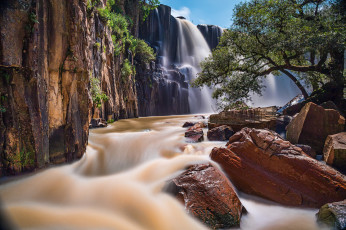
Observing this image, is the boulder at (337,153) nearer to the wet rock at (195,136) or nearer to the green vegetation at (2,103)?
the wet rock at (195,136)

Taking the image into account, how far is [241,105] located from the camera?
792 centimetres

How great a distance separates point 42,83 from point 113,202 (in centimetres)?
285

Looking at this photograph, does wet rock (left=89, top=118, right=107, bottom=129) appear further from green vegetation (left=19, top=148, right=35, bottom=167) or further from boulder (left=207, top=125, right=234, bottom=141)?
boulder (left=207, top=125, right=234, bottom=141)

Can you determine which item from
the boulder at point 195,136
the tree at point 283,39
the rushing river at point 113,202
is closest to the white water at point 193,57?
the tree at point 283,39

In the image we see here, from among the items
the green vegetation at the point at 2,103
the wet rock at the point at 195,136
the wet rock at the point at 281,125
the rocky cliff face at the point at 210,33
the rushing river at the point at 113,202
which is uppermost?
the rocky cliff face at the point at 210,33

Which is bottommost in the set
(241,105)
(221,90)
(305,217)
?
(305,217)

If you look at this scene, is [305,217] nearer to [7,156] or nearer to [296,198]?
[296,198]

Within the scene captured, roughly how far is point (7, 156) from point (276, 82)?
33732mm

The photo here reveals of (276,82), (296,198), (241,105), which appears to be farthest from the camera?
(276,82)

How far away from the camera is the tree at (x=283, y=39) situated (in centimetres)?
625

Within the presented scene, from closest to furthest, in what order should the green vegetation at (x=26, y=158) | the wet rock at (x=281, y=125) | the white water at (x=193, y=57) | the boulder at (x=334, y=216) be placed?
the boulder at (x=334, y=216) < the green vegetation at (x=26, y=158) < the wet rock at (x=281, y=125) < the white water at (x=193, y=57)

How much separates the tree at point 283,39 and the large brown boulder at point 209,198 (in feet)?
18.8

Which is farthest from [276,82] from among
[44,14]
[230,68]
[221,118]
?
[44,14]

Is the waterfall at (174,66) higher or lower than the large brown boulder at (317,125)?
higher
